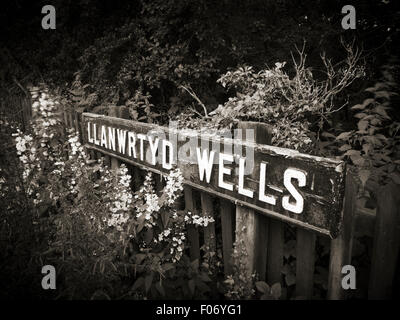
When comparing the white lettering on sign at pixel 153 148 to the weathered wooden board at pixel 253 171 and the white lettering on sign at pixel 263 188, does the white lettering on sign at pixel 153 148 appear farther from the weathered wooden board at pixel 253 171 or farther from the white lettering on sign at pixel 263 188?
the white lettering on sign at pixel 263 188

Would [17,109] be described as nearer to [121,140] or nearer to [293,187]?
[121,140]

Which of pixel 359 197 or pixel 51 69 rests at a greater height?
pixel 51 69

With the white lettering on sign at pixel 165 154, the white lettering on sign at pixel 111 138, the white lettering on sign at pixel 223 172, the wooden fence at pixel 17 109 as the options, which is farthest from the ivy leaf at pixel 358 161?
the wooden fence at pixel 17 109

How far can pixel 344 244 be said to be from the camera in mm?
1494

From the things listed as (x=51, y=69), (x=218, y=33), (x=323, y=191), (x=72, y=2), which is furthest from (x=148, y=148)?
(x=51, y=69)

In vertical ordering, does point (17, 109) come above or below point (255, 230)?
above

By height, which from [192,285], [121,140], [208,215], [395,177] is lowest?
[192,285]

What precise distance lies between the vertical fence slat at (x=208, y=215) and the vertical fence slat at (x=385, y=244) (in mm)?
1067

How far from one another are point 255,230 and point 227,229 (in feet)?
1.08

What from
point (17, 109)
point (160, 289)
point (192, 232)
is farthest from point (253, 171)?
point (17, 109)

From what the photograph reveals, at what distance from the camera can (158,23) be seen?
361 centimetres

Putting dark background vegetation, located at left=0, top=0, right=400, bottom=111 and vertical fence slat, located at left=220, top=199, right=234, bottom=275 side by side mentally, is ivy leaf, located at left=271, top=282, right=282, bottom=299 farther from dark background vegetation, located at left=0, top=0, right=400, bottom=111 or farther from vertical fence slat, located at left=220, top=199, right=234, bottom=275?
dark background vegetation, located at left=0, top=0, right=400, bottom=111
